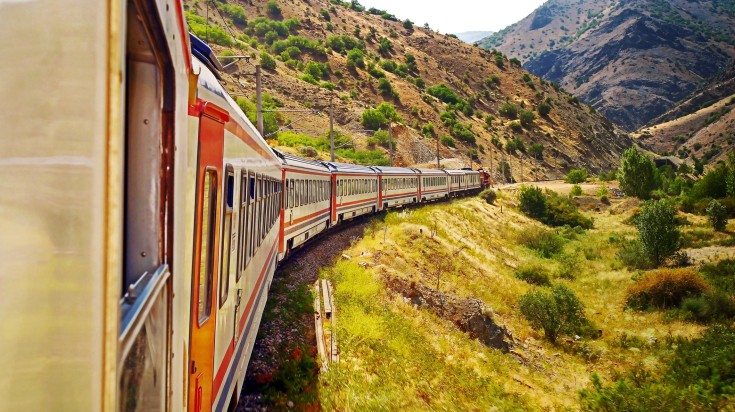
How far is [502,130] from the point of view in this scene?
9069 cm

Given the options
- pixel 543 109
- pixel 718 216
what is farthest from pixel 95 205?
pixel 543 109

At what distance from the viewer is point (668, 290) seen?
19.1 metres

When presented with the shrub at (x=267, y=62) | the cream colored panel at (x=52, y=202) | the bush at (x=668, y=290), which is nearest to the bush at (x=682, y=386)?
the bush at (x=668, y=290)

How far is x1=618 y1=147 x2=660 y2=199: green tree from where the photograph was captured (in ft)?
173

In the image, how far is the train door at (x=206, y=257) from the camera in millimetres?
2865

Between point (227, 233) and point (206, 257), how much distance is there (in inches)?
30.1

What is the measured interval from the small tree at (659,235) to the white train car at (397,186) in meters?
13.2

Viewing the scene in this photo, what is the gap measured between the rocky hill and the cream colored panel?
462ft

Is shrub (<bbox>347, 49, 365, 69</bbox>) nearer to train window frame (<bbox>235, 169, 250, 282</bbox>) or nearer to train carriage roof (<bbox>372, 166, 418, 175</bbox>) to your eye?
train carriage roof (<bbox>372, 166, 418, 175</bbox>)

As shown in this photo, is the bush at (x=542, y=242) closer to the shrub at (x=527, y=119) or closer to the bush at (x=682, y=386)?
the bush at (x=682, y=386)

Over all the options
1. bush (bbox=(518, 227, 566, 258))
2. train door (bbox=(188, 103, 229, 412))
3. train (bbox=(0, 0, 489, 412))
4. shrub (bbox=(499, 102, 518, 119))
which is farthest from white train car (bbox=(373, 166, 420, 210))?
shrub (bbox=(499, 102, 518, 119))

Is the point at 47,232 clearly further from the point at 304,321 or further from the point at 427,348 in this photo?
the point at 427,348

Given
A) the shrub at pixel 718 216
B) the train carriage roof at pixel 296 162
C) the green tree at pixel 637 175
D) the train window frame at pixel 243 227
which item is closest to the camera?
the train window frame at pixel 243 227

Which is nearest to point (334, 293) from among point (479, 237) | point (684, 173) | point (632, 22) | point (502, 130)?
point (479, 237)
